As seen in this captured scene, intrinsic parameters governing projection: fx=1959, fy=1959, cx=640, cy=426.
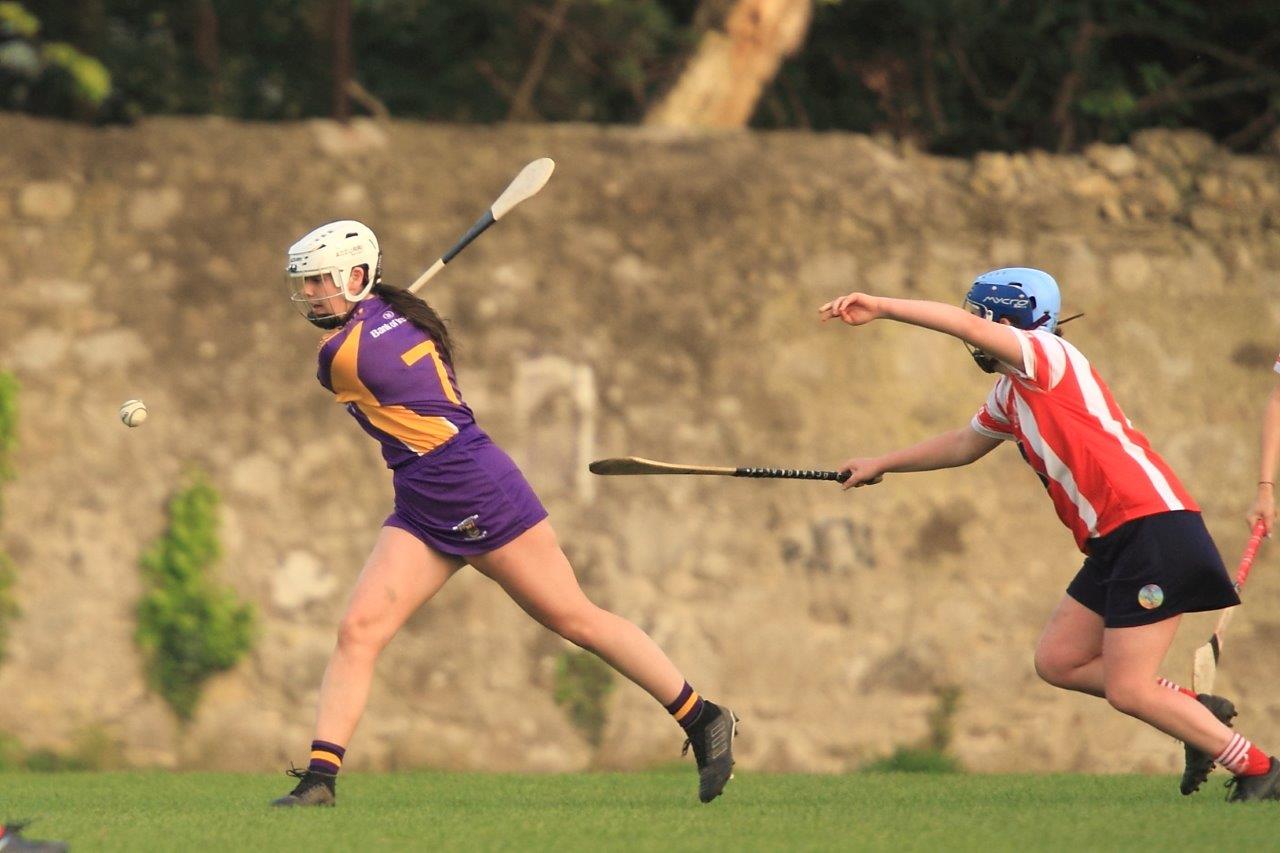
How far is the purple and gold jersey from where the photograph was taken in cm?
636

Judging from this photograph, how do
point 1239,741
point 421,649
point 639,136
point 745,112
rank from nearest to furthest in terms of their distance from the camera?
point 1239,741 → point 421,649 → point 639,136 → point 745,112

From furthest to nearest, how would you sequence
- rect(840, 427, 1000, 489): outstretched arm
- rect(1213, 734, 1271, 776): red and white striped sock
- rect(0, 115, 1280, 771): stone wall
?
rect(0, 115, 1280, 771): stone wall < rect(840, 427, 1000, 489): outstretched arm < rect(1213, 734, 1271, 776): red and white striped sock

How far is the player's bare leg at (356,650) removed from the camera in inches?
249

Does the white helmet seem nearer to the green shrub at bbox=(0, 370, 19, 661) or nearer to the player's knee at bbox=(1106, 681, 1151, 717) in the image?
the player's knee at bbox=(1106, 681, 1151, 717)

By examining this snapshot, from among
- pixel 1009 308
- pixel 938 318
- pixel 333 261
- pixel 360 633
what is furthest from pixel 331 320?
pixel 1009 308

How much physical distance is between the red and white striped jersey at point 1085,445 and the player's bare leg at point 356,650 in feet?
6.73

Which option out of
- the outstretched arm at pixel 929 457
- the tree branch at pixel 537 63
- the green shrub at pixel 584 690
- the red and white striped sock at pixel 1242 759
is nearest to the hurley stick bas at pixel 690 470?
the outstretched arm at pixel 929 457

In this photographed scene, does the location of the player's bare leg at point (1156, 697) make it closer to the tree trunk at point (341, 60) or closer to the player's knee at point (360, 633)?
the player's knee at point (360, 633)

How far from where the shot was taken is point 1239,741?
6.15 meters

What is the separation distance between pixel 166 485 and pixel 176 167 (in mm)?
1624

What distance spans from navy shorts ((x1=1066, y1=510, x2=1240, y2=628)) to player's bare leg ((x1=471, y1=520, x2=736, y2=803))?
4.50ft

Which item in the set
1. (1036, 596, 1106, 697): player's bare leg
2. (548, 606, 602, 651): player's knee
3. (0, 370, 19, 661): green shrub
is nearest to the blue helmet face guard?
(1036, 596, 1106, 697): player's bare leg

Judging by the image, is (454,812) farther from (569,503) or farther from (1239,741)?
(569,503)

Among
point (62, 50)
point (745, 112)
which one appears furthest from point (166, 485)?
point (745, 112)
